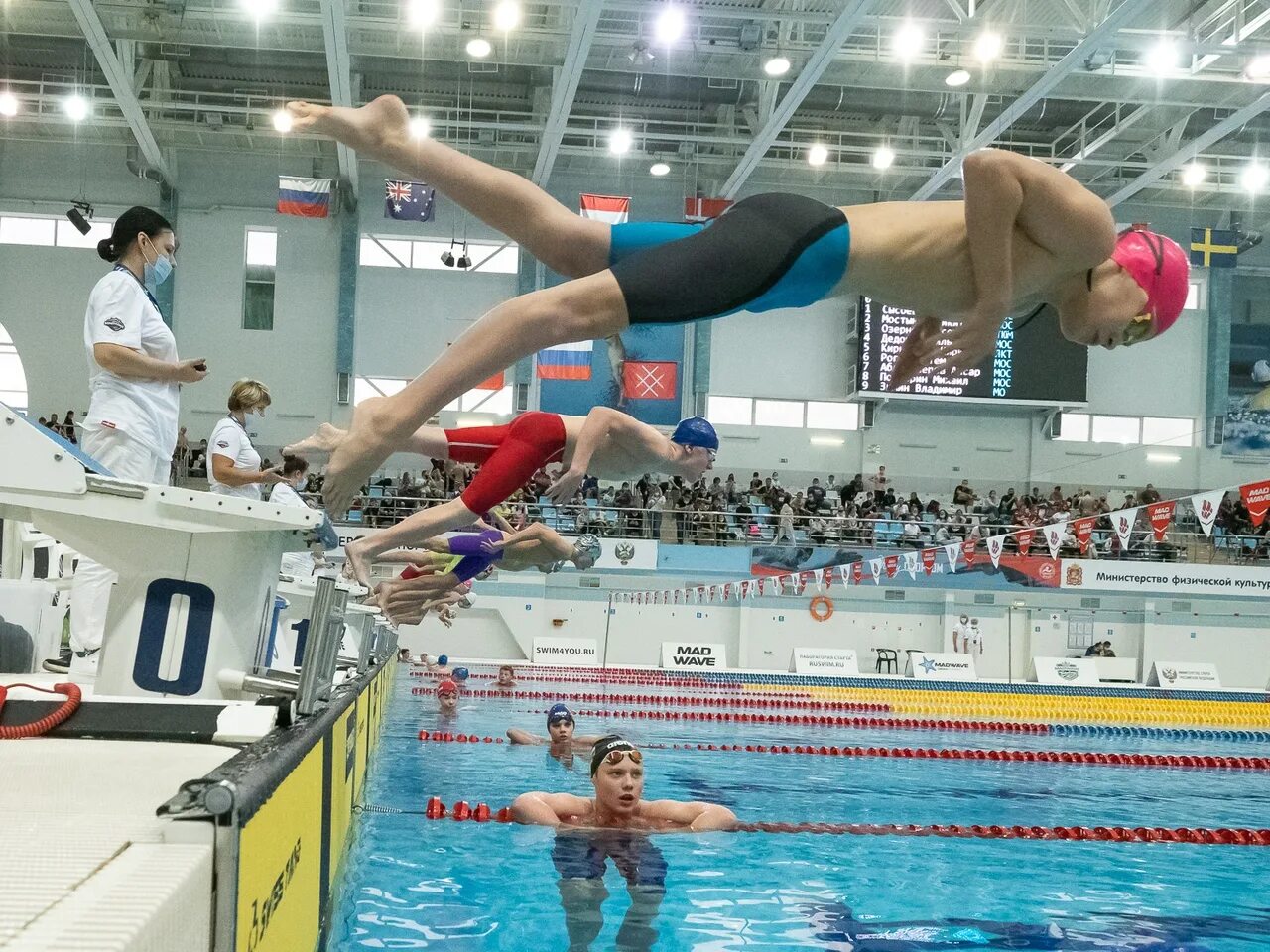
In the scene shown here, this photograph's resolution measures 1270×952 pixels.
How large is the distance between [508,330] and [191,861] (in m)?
1.27

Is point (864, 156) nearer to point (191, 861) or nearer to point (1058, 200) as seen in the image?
point (1058, 200)

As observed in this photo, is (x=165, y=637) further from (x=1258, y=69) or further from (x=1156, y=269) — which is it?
(x=1258, y=69)

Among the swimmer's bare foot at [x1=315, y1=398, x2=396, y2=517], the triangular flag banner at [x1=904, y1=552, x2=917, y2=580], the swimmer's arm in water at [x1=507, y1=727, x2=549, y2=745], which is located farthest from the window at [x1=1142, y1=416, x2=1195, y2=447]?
the swimmer's bare foot at [x1=315, y1=398, x2=396, y2=517]

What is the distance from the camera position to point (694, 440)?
524 cm

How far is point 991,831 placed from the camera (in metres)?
6.12

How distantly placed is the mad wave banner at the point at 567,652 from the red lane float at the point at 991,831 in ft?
51.6

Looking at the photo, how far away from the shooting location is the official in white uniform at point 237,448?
5.21m

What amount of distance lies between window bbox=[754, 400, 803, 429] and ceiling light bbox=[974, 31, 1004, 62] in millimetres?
10340

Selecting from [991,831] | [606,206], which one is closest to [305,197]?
[606,206]

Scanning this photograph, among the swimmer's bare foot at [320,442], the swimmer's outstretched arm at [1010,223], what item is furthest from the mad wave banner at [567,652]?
the swimmer's outstretched arm at [1010,223]

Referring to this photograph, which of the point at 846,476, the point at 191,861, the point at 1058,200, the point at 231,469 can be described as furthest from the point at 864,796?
the point at 846,476

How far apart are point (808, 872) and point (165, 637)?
9.26 feet

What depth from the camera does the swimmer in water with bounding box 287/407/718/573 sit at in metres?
5.11

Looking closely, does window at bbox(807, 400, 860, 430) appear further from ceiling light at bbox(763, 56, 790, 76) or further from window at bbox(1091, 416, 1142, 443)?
ceiling light at bbox(763, 56, 790, 76)
